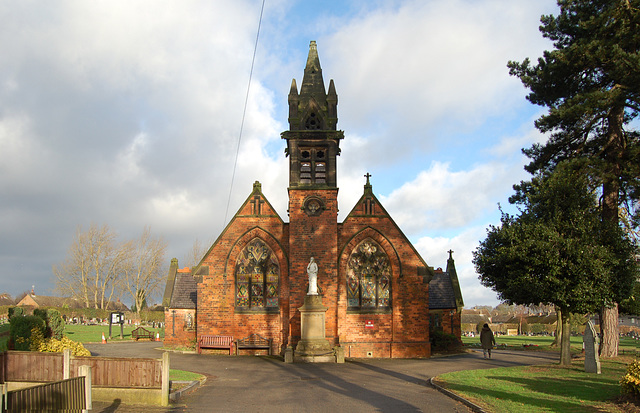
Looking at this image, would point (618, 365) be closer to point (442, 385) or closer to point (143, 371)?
point (442, 385)

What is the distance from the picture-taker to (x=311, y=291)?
24.4 meters

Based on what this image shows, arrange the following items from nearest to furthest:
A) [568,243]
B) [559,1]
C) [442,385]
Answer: [442,385], [568,243], [559,1]

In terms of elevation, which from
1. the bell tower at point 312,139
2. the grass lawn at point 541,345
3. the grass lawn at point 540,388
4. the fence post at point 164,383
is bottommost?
the grass lawn at point 541,345

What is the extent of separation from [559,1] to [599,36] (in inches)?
108

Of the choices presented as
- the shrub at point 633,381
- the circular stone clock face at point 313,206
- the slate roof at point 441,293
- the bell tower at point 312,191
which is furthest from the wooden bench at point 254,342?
the shrub at point 633,381

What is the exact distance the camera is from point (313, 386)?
15.9m

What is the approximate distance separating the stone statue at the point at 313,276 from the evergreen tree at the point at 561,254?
779 cm

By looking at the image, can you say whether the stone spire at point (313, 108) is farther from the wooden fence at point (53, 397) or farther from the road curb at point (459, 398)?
the wooden fence at point (53, 397)

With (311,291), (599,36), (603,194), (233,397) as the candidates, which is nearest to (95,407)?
(233,397)

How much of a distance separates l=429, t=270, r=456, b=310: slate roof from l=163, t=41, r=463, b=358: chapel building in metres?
5.71

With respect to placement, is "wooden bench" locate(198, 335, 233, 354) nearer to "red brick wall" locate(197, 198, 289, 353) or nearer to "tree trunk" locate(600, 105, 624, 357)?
"red brick wall" locate(197, 198, 289, 353)

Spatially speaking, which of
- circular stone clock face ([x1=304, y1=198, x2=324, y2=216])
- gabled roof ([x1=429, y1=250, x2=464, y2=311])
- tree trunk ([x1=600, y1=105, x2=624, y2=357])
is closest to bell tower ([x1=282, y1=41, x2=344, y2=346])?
circular stone clock face ([x1=304, y1=198, x2=324, y2=216])

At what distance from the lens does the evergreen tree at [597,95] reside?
20188mm

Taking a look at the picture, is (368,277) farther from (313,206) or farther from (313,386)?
(313,386)
